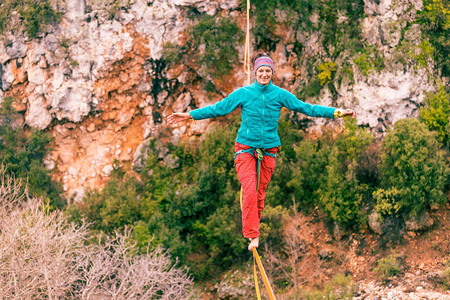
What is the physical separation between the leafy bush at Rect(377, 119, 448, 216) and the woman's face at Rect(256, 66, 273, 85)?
12025mm

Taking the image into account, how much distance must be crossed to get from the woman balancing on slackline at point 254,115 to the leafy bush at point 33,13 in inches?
797

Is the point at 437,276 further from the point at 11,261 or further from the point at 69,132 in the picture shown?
the point at 69,132

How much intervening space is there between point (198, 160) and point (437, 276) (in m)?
12.1

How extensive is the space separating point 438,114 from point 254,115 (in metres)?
13.7

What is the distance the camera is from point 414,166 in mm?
15344

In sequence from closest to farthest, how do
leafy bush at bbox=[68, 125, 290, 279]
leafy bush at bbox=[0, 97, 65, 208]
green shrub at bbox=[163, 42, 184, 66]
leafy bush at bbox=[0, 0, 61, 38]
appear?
leafy bush at bbox=[68, 125, 290, 279]
green shrub at bbox=[163, 42, 184, 66]
leafy bush at bbox=[0, 0, 61, 38]
leafy bush at bbox=[0, 97, 65, 208]

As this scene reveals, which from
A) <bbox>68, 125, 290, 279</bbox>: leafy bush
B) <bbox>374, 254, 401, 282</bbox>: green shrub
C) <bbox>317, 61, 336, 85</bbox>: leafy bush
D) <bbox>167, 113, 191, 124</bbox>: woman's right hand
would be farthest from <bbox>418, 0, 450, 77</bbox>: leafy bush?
<bbox>167, 113, 191, 124</bbox>: woman's right hand

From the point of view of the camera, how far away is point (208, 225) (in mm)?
19312

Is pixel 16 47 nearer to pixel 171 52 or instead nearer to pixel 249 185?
pixel 171 52

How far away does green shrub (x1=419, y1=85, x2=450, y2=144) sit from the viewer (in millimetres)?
16141

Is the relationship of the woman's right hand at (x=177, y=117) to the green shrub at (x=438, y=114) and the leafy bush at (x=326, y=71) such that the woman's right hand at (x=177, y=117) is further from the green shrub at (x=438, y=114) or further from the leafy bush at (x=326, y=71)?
the leafy bush at (x=326, y=71)

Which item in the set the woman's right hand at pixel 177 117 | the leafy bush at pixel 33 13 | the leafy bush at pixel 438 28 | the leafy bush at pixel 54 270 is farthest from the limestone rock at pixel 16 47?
the woman's right hand at pixel 177 117

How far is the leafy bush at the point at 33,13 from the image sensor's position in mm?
22000

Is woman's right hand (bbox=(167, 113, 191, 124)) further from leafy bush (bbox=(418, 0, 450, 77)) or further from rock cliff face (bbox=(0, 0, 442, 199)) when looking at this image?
rock cliff face (bbox=(0, 0, 442, 199))
